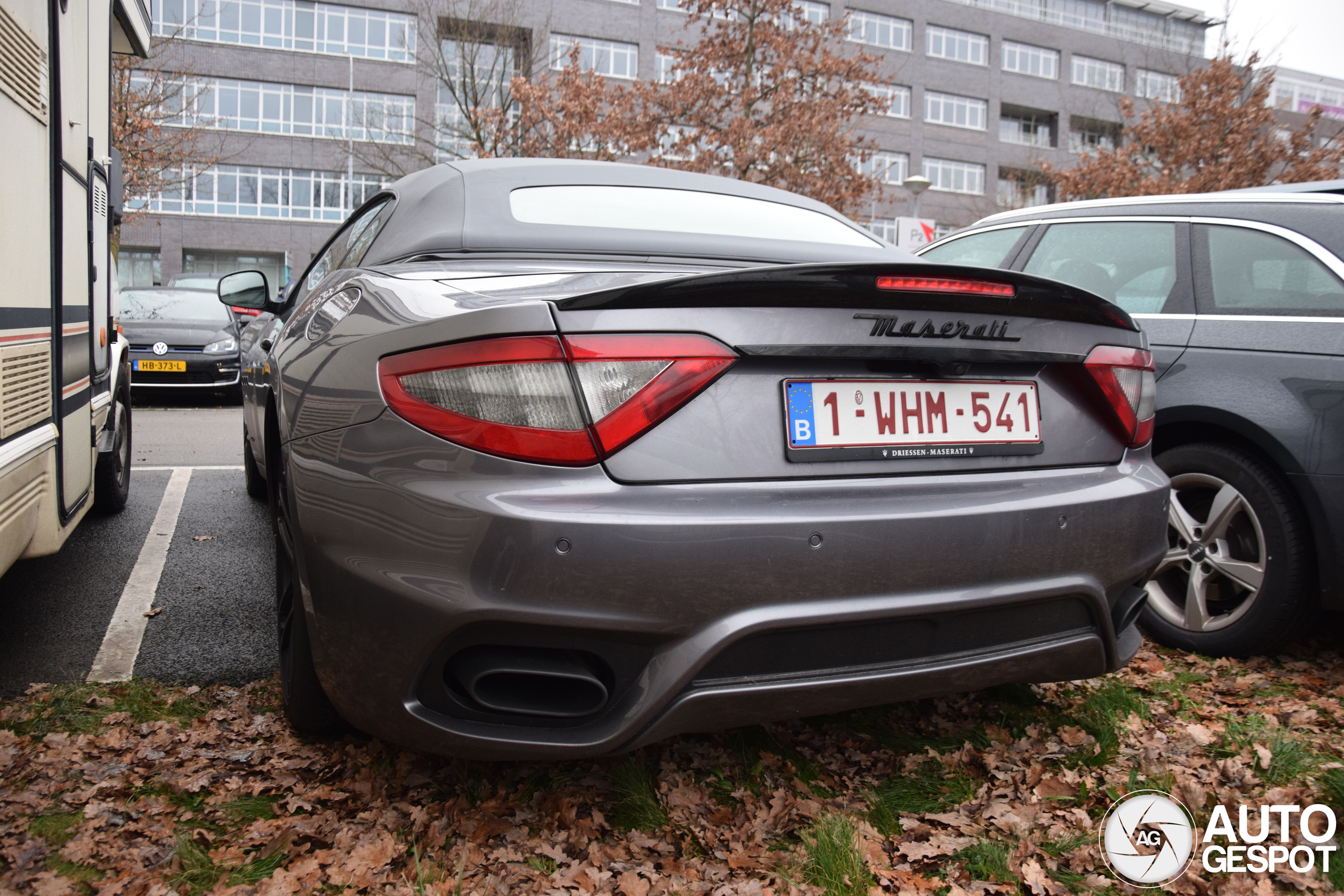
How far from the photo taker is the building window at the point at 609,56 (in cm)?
3922

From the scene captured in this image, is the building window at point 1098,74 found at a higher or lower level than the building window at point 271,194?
higher

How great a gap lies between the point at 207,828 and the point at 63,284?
6.43 ft

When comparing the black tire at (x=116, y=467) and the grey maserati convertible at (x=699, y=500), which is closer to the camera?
the grey maserati convertible at (x=699, y=500)

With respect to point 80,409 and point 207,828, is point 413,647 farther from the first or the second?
point 80,409

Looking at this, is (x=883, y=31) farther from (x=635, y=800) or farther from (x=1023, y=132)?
(x=635, y=800)

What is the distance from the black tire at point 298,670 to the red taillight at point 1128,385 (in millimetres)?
1858

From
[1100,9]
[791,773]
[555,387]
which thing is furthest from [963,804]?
[1100,9]

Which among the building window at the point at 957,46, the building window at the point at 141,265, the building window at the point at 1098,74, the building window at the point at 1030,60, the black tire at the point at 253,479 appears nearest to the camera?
the black tire at the point at 253,479

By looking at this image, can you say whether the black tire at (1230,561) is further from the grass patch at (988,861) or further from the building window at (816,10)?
the building window at (816,10)

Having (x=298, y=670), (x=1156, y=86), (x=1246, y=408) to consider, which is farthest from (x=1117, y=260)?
(x=1156, y=86)

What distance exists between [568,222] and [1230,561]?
2422mm

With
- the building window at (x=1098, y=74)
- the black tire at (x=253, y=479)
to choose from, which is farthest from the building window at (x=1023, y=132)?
the black tire at (x=253, y=479)

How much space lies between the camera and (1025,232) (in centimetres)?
425

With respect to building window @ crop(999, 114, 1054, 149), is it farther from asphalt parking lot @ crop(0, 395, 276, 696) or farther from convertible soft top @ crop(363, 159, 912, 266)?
convertible soft top @ crop(363, 159, 912, 266)
